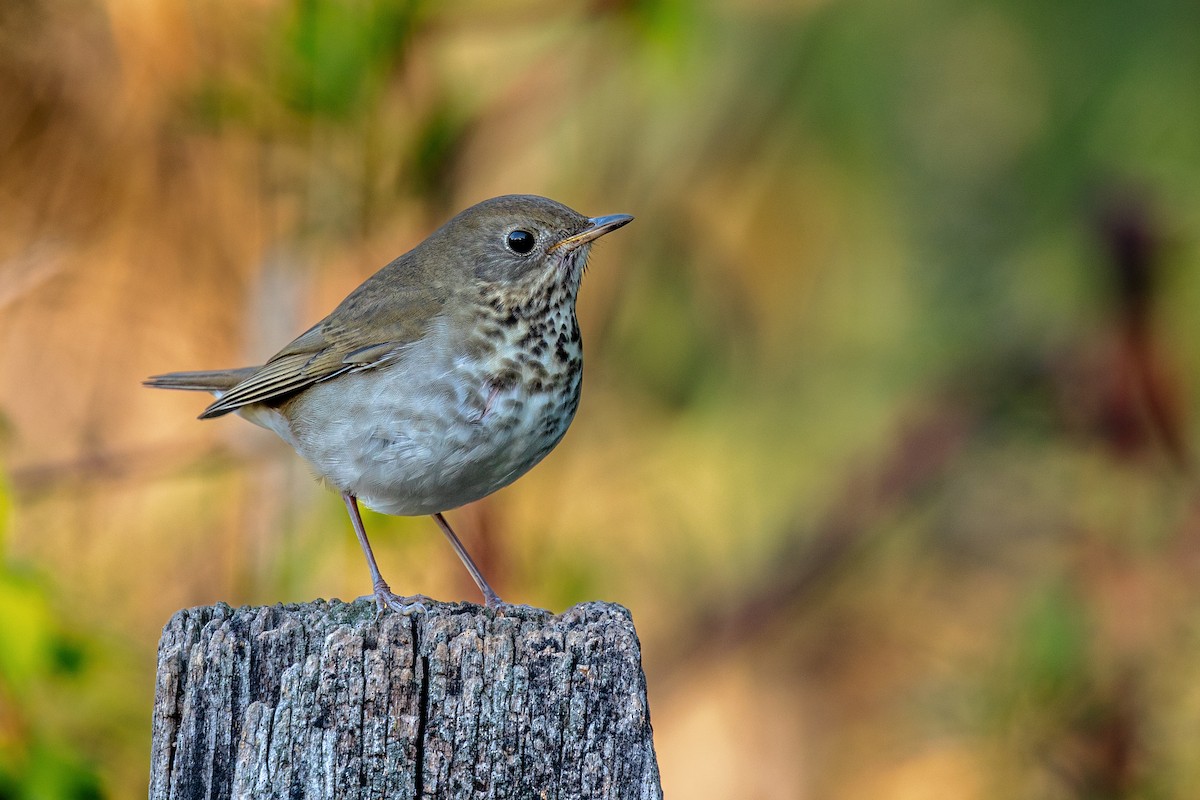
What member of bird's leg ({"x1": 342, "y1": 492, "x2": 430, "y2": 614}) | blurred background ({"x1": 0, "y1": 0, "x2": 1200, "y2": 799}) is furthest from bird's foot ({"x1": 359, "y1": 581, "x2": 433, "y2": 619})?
blurred background ({"x1": 0, "y1": 0, "x2": 1200, "y2": 799})

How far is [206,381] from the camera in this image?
535cm

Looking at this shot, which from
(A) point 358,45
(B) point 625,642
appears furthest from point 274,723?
(A) point 358,45

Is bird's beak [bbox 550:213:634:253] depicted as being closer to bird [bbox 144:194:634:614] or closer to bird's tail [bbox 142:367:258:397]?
bird [bbox 144:194:634:614]

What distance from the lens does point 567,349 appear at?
450 centimetres

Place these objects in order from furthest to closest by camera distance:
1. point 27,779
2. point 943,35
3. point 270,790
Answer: point 943,35 → point 27,779 → point 270,790

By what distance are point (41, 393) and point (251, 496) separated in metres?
1.06

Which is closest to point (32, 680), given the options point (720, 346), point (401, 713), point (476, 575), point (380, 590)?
point (380, 590)

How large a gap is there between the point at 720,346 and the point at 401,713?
211 inches

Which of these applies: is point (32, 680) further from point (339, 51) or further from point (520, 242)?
point (339, 51)

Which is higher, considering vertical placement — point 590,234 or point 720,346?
point 720,346

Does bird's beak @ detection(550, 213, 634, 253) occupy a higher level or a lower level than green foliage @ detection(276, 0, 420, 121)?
lower

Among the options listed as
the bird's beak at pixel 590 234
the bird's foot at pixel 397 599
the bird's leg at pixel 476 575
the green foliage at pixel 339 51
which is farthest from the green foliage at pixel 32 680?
the green foliage at pixel 339 51

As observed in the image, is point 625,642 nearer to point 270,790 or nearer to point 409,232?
point 270,790

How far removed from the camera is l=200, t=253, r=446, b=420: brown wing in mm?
4594
